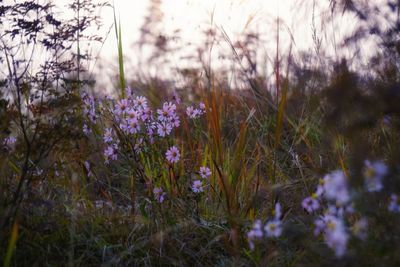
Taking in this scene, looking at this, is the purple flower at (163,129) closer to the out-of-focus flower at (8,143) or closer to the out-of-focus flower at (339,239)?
the out-of-focus flower at (8,143)

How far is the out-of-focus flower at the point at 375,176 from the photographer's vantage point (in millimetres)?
1671

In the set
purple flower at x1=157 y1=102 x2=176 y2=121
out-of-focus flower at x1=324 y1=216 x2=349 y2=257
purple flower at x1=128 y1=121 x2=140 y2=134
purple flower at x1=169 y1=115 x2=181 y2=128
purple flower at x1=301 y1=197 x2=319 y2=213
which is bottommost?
out-of-focus flower at x1=324 y1=216 x2=349 y2=257

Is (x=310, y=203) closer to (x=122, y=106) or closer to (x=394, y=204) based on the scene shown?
(x=394, y=204)

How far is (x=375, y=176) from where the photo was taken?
170 cm

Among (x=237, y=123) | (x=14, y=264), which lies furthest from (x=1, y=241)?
(x=237, y=123)

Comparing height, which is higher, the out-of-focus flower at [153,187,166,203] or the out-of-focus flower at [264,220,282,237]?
the out-of-focus flower at [153,187,166,203]

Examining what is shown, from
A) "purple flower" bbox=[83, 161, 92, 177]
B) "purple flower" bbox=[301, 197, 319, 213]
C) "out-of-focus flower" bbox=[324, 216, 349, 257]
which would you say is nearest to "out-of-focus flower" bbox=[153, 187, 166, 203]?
"purple flower" bbox=[83, 161, 92, 177]

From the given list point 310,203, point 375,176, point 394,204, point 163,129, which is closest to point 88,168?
point 163,129

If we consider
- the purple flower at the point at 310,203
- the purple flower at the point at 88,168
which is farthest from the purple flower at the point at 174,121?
the purple flower at the point at 310,203

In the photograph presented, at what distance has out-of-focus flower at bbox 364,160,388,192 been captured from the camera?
1.67 metres

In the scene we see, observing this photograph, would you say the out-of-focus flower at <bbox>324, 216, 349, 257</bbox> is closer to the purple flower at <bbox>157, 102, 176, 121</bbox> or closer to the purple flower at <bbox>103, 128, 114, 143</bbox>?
the purple flower at <bbox>157, 102, 176, 121</bbox>

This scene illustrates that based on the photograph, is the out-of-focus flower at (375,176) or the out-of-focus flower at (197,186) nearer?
the out-of-focus flower at (375,176)

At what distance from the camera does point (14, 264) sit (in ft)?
7.84

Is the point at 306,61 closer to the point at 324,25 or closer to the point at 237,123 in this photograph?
the point at 324,25
